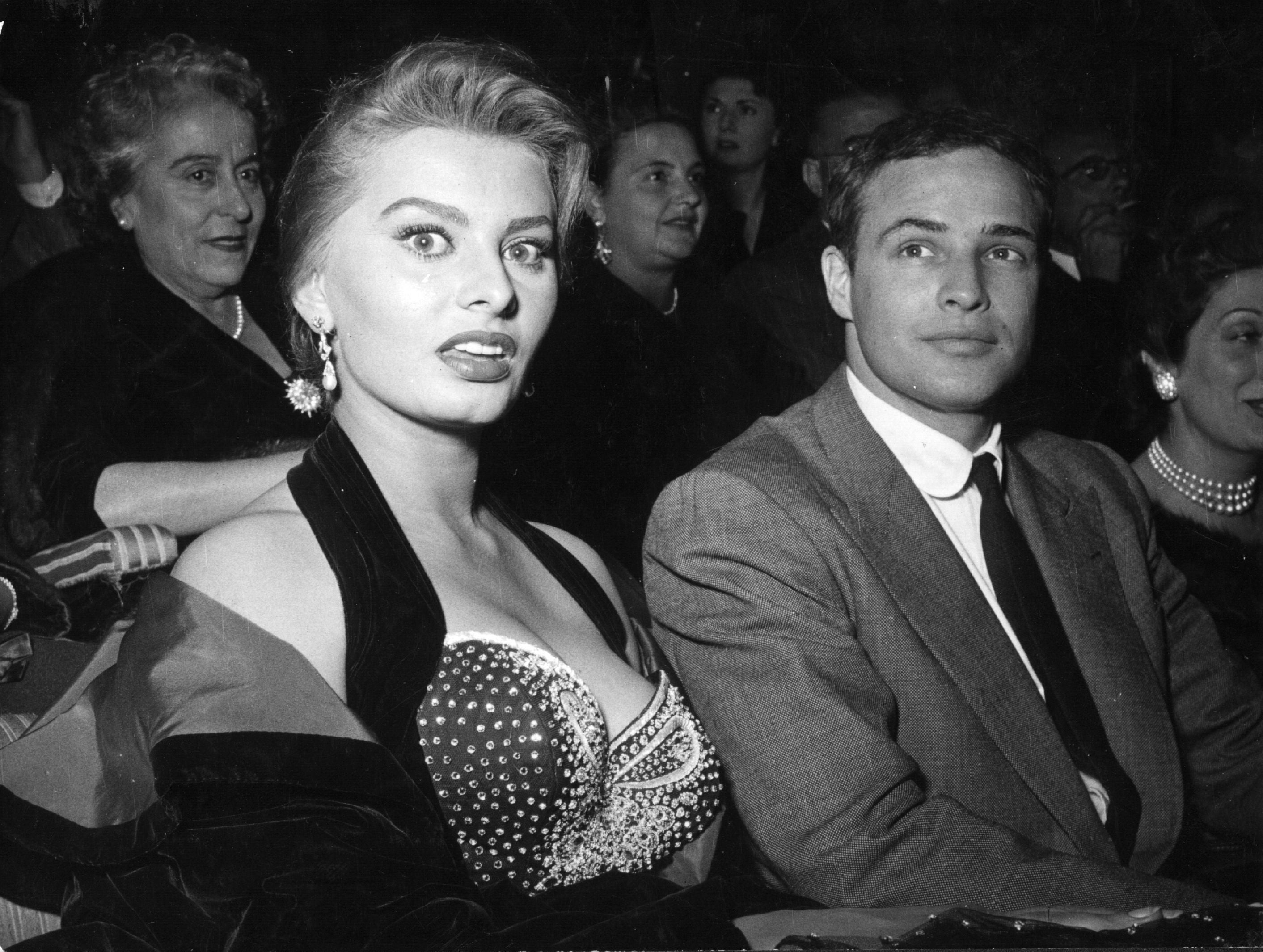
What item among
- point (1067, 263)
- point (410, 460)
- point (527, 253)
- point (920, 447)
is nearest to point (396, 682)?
point (410, 460)

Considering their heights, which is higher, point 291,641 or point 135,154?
point 135,154

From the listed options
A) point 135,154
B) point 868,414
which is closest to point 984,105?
point 868,414

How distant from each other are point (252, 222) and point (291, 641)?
30.8 inches

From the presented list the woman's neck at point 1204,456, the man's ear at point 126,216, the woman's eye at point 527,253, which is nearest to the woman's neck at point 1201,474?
the woman's neck at point 1204,456

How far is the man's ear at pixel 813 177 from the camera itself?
241cm

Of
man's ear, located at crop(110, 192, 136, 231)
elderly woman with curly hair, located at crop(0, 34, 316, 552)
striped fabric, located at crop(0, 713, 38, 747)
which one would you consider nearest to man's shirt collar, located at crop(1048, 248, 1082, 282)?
elderly woman with curly hair, located at crop(0, 34, 316, 552)

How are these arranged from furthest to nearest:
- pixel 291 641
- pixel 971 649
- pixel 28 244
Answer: pixel 28 244, pixel 971 649, pixel 291 641

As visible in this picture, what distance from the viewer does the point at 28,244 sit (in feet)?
7.80

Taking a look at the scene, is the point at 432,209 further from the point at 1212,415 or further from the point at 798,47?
the point at 1212,415

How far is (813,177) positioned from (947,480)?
2.05 ft

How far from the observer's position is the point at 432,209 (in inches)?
84.6

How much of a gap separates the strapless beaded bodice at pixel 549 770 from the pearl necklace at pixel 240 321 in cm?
70

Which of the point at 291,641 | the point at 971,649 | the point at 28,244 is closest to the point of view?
the point at 291,641

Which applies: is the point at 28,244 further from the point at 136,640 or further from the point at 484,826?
the point at 484,826
